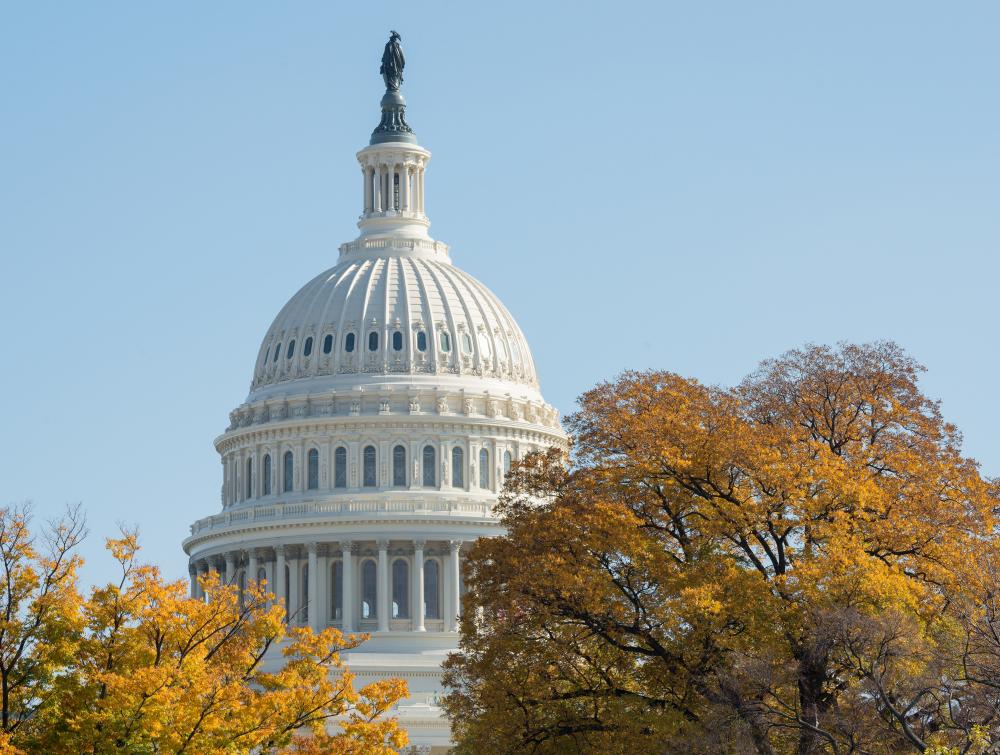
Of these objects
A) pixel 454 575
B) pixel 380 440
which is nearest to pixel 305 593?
pixel 454 575

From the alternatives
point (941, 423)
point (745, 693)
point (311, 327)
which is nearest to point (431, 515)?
point (311, 327)

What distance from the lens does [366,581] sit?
5896 inches

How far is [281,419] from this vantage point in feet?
502

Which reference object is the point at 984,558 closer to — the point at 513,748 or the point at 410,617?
the point at 513,748

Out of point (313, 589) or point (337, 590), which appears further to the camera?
point (337, 590)

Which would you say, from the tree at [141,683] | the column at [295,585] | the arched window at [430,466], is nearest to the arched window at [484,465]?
the arched window at [430,466]

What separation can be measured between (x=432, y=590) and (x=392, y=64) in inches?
1562

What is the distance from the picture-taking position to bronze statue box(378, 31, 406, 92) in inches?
6501

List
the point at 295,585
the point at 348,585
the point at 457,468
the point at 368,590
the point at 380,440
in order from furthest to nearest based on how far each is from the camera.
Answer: the point at 457,468, the point at 380,440, the point at 368,590, the point at 295,585, the point at 348,585

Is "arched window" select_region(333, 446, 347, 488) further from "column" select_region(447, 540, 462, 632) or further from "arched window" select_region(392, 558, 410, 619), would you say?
"column" select_region(447, 540, 462, 632)

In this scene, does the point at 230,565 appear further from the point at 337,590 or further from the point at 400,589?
the point at 400,589

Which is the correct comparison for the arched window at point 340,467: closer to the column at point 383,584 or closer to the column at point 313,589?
the column at point 313,589

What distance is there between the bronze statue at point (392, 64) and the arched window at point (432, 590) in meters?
36.0

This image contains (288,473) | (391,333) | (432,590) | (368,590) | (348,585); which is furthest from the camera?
(391,333)
